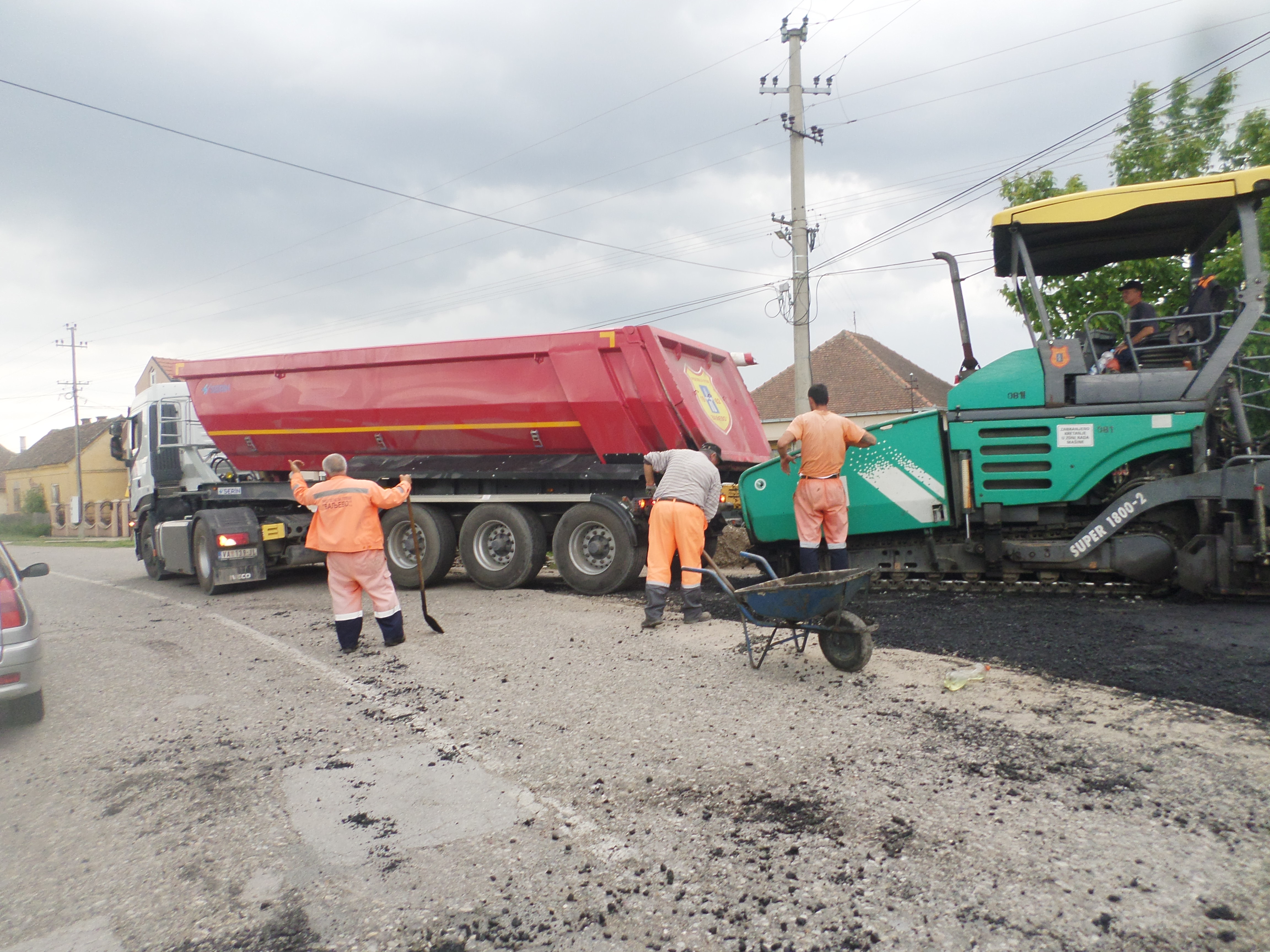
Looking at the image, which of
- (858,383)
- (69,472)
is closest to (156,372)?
(69,472)

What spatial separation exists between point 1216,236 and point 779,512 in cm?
395

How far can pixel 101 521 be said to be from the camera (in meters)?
39.6

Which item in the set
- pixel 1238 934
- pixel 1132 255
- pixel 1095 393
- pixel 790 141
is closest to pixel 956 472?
pixel 1095 393

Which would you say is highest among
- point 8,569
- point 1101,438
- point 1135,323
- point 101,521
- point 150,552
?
point 1135,323

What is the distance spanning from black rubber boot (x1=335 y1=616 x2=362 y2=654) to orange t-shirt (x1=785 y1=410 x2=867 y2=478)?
359 centimetres

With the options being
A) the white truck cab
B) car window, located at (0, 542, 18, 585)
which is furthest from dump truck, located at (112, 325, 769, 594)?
car window, located at (0, 542, 18, 585)

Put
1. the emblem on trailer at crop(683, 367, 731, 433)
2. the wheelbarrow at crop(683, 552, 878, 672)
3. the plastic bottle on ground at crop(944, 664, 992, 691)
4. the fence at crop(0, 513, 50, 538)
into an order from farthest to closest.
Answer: the fence at crop(0, 513, 50, 538) → the emblem on trailer at crop(683, 367, 731, 433) → the wheelbarrow at crop(683, 552, 878, 672) → the plastic bottle on ground at crop(944, 664, 992, 691)

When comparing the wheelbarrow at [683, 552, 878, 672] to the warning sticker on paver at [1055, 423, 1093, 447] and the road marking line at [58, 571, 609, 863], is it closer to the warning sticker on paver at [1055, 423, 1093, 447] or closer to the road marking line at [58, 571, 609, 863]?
the road marking line at [58, 571, 609, 863]

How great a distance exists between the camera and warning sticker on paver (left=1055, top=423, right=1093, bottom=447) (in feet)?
20.6

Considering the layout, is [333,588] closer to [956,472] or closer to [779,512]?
[779,512]

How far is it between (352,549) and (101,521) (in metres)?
40.3

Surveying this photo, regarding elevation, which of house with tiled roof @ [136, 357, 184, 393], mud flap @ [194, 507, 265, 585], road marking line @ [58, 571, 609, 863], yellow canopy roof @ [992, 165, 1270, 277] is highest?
house with tiled roof @ [136, 357, 184, 393]

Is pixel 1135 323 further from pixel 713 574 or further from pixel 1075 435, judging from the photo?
pixel 713 574

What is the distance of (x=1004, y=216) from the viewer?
21.3 feet
